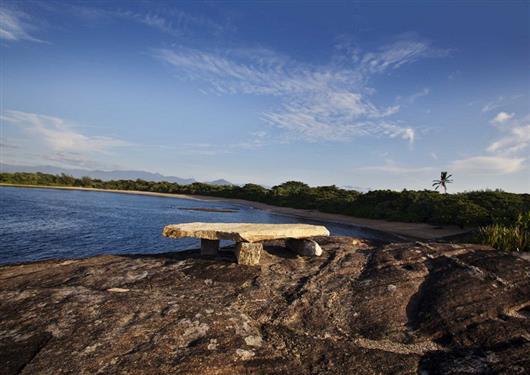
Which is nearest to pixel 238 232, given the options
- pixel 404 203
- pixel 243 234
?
pixel 243 234

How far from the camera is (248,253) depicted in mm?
8609

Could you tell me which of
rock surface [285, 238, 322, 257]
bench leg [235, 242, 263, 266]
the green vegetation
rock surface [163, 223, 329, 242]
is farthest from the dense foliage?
bench leg [235, 242, 263, 266]

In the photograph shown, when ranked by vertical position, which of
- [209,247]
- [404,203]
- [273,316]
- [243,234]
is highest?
[404,203]

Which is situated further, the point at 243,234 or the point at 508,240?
the point at 508,240

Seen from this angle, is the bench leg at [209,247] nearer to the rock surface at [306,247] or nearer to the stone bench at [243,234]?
the stone bench at [243,234]

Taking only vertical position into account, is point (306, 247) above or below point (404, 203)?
below

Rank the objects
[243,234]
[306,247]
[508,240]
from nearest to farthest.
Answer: [243,234], [306,247], [508,240]

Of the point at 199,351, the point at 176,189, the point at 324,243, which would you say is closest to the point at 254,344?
the point at 199,351

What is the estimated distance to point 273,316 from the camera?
6.09 metres

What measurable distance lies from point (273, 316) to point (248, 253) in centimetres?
267

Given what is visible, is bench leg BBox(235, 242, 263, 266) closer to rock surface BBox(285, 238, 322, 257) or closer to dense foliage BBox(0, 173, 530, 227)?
rock surface BBox(285, 238, 322, 257)

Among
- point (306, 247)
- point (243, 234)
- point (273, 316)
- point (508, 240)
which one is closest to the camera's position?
point (273, 316)

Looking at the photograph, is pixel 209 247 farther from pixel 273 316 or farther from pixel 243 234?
pixel 273 316

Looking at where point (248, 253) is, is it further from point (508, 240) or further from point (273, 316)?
point (508, 240)
